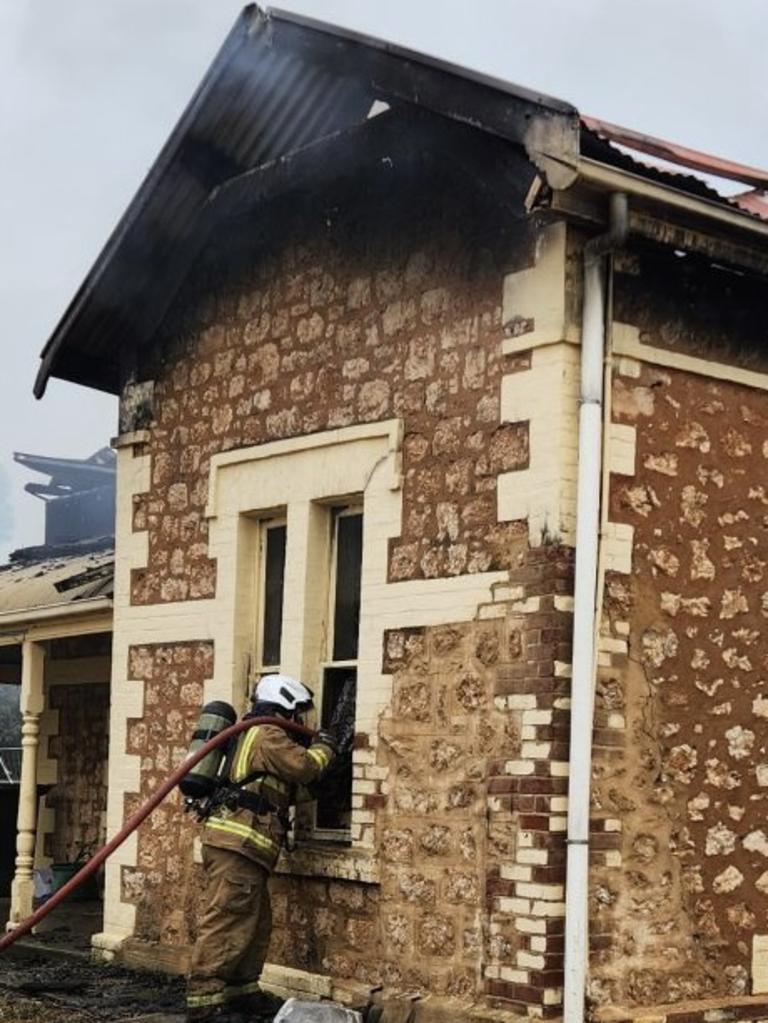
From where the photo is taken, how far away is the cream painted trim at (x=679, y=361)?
27.8 feet

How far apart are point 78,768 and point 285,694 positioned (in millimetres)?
7446

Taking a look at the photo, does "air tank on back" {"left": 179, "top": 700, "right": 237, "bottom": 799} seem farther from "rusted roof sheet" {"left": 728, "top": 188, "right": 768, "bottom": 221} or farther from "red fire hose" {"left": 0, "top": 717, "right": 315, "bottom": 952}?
"rusted roof sheet" {"left": 728, "top": 188, "right": 768, "bottom": 221}

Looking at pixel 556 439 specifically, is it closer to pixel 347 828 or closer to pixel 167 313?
pixel 347 828

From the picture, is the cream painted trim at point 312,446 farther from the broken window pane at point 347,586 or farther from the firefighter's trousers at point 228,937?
the firefighter's trousers at point 228,937

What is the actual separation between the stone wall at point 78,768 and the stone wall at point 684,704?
839 cm

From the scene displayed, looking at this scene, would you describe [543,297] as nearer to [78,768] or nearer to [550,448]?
[550,448]

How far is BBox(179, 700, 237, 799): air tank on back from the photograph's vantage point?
934cm

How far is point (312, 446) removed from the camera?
10.0m

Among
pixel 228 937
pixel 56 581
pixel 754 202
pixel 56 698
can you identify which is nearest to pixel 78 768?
pixel 56 698

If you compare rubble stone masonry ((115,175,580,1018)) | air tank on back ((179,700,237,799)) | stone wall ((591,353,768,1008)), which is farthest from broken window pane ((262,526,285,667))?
stone wall ((591,353,768,1008))

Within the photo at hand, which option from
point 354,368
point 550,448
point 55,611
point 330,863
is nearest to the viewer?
point 550,448

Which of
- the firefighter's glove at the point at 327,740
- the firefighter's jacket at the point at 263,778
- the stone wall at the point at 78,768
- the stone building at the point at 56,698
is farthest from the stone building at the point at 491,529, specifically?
the stone wall at the point at 78,768

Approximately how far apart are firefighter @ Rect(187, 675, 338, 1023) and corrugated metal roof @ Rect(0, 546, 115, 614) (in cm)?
396

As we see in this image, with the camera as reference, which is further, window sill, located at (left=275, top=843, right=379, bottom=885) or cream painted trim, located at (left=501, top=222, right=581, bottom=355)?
window sill, located at (left=275, top=843, right=379, bottom=885)
